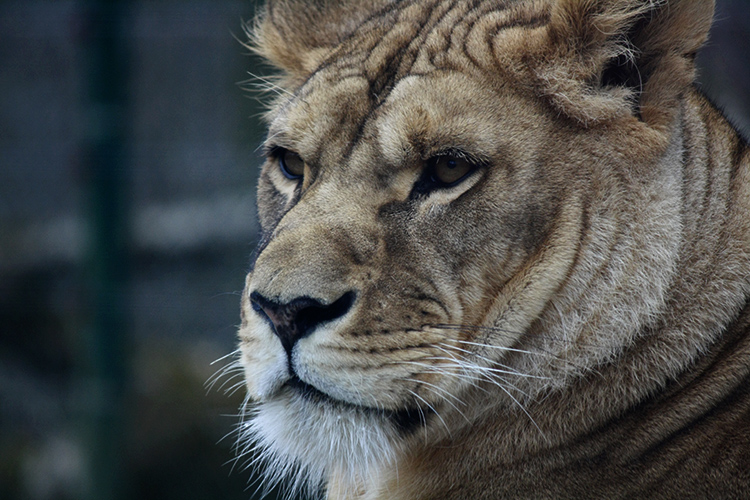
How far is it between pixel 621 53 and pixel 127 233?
115 inches

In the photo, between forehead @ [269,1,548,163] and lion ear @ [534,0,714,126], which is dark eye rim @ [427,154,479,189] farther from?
lion ear @ [534,0,714,126]

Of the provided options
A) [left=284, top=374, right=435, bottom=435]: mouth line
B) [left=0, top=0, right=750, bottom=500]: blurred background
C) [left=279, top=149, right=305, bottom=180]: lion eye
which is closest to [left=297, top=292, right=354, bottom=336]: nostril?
[left=284, top=374, right=435, bottom=435]: mouth line

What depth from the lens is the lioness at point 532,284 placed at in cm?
184

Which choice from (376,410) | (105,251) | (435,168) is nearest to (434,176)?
(435,168)

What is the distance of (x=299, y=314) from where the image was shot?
1785mm

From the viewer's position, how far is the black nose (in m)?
1.77

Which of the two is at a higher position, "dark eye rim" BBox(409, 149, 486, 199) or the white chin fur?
"dark eye rim" BBox(409, 149, 486, 199)

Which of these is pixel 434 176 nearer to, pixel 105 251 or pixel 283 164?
pixel 283 164

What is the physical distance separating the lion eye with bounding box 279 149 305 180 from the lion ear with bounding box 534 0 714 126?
737 millimetres

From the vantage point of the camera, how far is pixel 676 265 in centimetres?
193

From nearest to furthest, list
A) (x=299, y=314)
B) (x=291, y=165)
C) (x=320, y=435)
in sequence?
(x=299, y=314) < (x=320, y=435) < (x=291, y=165)

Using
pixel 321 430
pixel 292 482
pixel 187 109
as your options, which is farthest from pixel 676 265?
pixel 187 109

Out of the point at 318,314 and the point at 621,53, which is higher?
the point at 621,53

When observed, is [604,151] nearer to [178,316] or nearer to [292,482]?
[292,482]
